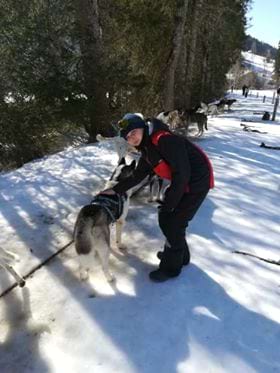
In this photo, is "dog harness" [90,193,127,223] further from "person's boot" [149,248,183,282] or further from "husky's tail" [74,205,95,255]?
"person's boot" [149,248,183,282]

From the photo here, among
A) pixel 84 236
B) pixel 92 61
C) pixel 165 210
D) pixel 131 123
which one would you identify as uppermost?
pixel 131 123

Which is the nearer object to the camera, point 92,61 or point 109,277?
point 109,277

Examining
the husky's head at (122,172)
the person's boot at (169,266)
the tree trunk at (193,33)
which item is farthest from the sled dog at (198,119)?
the person's boot at (169,266)

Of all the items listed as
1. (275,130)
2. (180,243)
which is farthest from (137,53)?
(180,243)

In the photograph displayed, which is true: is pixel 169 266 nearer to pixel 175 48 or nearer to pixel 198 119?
pixel 198 119

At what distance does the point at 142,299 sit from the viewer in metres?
4.06

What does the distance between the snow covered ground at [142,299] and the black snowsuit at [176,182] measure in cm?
36

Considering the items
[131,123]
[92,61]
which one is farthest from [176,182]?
[92,61]

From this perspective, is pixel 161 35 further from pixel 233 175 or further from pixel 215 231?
pixel 215 231

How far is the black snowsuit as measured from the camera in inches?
153

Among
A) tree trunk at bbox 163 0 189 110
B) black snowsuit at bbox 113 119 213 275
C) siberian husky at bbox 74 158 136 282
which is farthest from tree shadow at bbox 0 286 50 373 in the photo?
tree trunk at bbox 163 0 189 110

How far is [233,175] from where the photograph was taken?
8516 mm

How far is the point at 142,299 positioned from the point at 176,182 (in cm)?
117

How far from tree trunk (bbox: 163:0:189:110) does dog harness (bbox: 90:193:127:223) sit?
10828 millimetres
